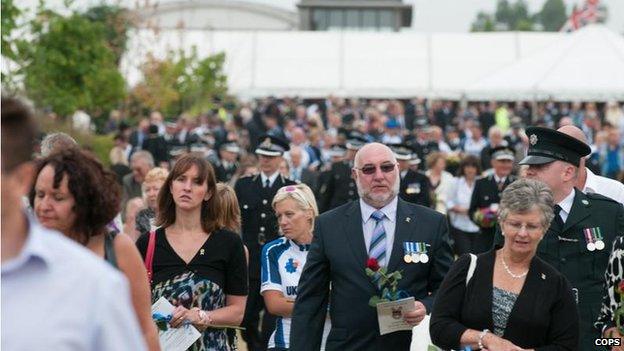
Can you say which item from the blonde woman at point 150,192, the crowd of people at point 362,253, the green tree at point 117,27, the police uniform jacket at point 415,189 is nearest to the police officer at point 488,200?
the police uniform jacket at point 415,189

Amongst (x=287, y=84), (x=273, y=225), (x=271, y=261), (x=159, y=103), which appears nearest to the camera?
(x=271, y=261)

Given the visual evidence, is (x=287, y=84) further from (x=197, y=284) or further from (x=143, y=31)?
(x=197, y=284)

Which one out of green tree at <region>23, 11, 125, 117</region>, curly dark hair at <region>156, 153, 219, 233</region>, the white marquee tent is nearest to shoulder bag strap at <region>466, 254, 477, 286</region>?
curly dark hair at <region>156, 153, 219, 233</region>

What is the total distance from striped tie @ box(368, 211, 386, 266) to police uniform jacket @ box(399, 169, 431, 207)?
938 cm

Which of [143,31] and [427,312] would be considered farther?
[143,31]

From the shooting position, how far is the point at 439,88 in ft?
201

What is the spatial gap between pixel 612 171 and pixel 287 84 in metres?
29.7

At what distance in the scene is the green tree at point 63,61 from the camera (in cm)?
2862

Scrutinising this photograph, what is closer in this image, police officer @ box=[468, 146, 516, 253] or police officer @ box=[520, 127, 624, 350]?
police officer @ box=[520, 127, 624, 350]

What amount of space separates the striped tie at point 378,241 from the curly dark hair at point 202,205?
0.94 metres

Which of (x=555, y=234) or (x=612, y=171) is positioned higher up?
(x=555, y=234)

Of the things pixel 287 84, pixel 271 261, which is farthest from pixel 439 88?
pixel 271 261

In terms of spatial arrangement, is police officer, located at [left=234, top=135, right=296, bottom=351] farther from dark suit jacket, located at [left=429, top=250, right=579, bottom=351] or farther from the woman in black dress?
dark suit jacket, located at [left=429, top=250, right=579, bottom=351]

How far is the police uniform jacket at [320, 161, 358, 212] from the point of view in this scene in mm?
19219
